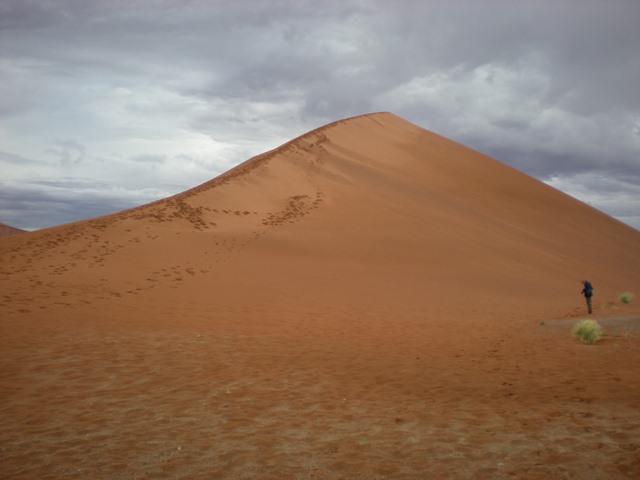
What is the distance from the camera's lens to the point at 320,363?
9547 mm

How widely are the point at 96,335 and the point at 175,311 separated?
3.06 m

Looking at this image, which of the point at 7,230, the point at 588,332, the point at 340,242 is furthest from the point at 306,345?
the point at 7,230

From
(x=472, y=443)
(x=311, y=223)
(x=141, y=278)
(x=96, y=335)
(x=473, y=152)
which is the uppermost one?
(x=473, y=152)

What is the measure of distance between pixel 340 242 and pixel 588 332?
12.8 meters

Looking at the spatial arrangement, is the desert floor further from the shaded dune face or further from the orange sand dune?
the shaded dune face

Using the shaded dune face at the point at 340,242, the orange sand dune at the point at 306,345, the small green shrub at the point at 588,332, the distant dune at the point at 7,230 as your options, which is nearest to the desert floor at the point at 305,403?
the orange sand dune at the point at 306,345

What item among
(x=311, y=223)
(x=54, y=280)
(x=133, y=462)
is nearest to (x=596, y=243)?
(x=311, y=223)

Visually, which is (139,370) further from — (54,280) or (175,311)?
(54,280)

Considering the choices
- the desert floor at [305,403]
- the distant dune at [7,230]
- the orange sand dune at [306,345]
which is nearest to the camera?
the desert floor at [305,403]

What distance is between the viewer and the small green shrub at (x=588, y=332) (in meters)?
11.2

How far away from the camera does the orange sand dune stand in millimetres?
5398

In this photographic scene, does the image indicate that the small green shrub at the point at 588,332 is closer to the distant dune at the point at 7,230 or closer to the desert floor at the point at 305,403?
the desert floor at the point at 305,403

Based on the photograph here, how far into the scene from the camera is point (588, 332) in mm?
11281

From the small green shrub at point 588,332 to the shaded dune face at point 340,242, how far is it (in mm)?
5690
